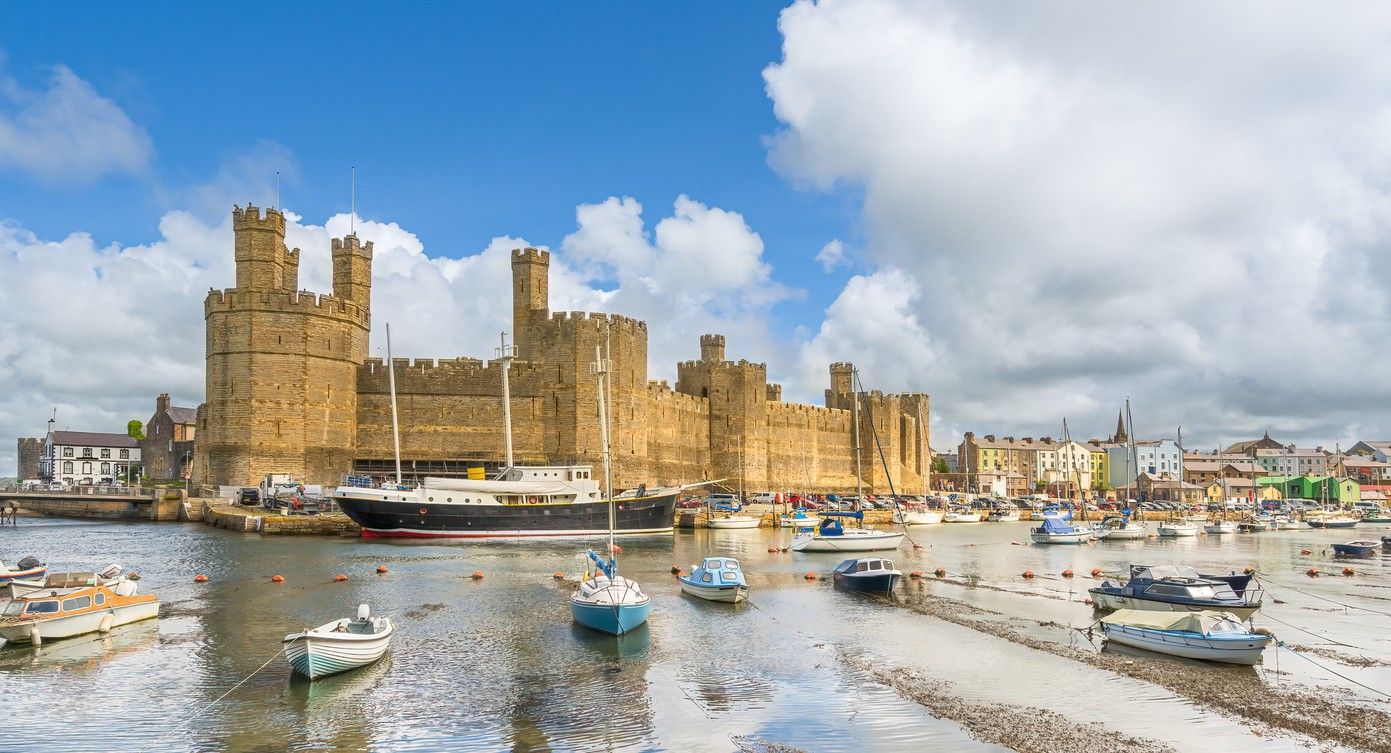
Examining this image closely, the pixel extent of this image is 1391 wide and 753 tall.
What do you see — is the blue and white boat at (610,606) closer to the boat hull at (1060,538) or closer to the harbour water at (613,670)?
the harbour water at (613,670)

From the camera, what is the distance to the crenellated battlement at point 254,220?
5534cm

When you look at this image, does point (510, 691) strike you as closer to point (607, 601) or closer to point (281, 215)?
point (607, 601)

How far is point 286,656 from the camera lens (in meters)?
16.6

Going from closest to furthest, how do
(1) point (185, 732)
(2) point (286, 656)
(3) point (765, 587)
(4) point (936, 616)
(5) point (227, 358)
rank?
1. (1) point (185, 732)
2. (2) point (286, 656)
3. (4) point (936, 616)
4. (3) point (765, 587)
5. (5) point (227, 358)

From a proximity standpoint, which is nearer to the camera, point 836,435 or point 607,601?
point 607,601

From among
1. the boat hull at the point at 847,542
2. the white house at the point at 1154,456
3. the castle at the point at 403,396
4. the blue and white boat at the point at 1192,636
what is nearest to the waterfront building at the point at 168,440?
the castle at the point at 403,396

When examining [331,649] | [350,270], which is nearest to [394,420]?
[350,270]

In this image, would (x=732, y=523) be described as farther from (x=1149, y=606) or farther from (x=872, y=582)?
(x=1149, y=606)

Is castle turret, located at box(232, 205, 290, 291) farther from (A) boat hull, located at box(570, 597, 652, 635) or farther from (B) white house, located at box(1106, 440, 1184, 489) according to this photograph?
(B) white house, located at box(1106, 440, 1184, 489)

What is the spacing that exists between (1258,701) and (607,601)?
1164 centimetres

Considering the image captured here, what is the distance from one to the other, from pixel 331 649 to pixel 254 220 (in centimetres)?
4525

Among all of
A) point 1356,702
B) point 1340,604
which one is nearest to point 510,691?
point 1356,702

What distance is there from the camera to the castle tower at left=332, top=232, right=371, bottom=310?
6056 cm

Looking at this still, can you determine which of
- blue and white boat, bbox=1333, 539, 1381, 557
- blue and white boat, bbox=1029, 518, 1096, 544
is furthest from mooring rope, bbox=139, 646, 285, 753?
blue and white boat, bbox=1333, 539, 1381, 557
